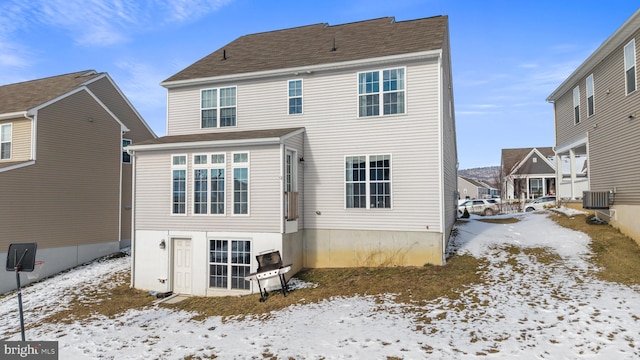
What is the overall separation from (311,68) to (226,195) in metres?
5.64

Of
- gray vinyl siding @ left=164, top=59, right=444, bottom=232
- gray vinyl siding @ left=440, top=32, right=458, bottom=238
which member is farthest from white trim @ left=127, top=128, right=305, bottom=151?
gray vinyl siding @ left=440, top=32, right=458, bottom=238

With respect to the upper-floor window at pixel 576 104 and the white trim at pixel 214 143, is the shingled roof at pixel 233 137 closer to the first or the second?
the white trim at pixel 214 143

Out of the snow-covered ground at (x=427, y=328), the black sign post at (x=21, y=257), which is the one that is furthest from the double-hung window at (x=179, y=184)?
the black sign post at (x=21, y=257)

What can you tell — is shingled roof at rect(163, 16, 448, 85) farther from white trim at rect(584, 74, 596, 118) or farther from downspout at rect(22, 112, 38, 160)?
downspout at rect(22, 112, 38, 160)

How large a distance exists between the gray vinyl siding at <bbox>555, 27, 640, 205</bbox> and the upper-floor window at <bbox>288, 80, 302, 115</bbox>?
1116 cm

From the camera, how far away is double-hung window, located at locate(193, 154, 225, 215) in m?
12.4

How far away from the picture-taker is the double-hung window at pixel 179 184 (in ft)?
42.1

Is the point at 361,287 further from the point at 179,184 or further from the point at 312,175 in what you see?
the point at 179,184

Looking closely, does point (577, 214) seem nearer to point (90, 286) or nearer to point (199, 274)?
point (199, 274)

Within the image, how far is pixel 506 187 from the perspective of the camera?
4694 centimetres

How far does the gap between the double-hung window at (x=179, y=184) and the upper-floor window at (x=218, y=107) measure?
2.51m

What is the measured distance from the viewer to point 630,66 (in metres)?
11.8

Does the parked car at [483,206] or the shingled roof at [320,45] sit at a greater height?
the shingled roof at [320,45]

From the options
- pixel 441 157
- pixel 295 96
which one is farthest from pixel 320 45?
pixel 441 157
